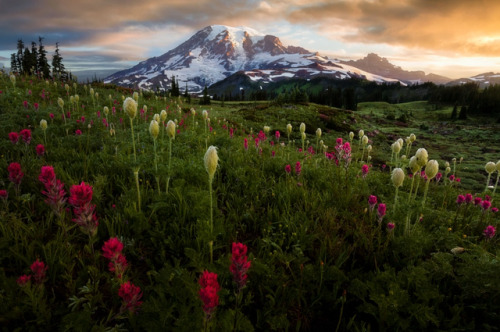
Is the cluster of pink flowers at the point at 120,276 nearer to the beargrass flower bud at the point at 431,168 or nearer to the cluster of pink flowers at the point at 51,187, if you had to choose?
the cluster of pink flowers at the point at 51,187

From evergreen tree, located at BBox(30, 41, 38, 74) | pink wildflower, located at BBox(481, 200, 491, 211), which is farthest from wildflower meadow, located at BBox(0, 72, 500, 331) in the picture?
evergreen tree, located at BBox(30, 41, 38, 74)

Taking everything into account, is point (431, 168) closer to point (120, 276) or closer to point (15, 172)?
point (120, 276)

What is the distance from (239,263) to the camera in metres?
1.80

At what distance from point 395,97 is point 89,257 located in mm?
221306

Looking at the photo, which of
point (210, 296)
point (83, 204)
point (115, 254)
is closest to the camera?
point (210, 296)

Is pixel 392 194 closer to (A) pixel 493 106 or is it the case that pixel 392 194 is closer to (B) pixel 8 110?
(B) pixel 8 110

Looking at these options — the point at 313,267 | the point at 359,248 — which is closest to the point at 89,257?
the point at 313,267

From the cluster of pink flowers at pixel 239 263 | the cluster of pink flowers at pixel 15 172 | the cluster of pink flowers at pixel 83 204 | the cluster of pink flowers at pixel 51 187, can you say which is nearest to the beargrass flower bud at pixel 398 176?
the cluster of pink flowers at pixel 239 263

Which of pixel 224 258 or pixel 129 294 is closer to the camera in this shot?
pixel 129 294

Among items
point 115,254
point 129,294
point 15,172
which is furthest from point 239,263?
point 15,172

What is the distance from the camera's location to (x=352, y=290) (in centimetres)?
230

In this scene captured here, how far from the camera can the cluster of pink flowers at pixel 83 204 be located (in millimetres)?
2025

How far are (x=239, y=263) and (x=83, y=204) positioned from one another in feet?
4.58

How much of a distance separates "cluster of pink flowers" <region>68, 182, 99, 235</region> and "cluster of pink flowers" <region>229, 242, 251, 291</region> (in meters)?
1.22
